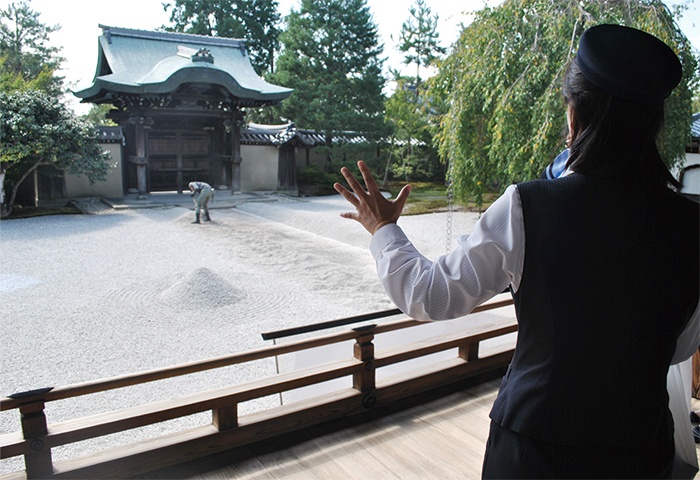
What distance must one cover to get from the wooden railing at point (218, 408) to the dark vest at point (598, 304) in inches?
35.6

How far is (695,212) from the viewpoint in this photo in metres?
0.45

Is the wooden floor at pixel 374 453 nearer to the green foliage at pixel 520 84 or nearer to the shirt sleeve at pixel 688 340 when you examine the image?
the shirt sleeve at pixel 688 340

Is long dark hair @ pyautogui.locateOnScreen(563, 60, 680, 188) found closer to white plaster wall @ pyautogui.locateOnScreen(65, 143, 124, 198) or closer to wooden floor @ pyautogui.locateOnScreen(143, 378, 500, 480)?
wooden floor @ pyautogui.locateOnScreen(143, 378, 500, 480)

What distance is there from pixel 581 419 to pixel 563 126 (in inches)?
106

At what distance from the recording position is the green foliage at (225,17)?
3.05 meters

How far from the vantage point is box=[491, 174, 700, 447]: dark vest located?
0.41m

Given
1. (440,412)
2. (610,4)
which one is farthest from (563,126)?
(440,412)

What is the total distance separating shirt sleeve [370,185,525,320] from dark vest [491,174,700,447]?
12 mm

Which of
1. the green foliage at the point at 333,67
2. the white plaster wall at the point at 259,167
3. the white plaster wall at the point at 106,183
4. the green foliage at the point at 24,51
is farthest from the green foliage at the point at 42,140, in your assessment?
the green foliage at the point at 333,67

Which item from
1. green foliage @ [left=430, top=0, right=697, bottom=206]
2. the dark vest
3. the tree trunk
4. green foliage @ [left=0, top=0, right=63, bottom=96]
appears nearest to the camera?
the dark vest

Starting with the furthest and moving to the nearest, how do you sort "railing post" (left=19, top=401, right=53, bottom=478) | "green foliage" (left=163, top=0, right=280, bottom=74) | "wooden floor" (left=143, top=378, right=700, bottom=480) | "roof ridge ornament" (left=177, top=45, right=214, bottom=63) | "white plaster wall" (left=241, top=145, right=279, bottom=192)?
"white plaster wall" (left=241, top=145, right=279, bottom=192), "roof ridge ornament" (left=177, top=45, right=214, bottom=63), "green foliage" (left=163, top=0, right=280, bottom=74), "wooden floor" (left=143, top=378, right=700, bottom=480), "railing post" (left=19, top=401, right=53, bottom=478)

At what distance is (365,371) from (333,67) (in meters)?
3.73

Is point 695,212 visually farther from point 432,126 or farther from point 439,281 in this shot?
point 432,126

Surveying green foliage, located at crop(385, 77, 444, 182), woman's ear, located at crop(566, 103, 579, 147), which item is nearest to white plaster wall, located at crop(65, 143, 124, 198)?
green foliage, located at crop(385, 77, 444, 182)
